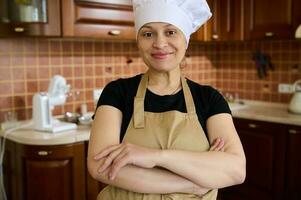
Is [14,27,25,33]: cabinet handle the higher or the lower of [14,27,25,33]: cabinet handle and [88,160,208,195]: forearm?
the higher

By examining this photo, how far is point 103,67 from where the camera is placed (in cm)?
292

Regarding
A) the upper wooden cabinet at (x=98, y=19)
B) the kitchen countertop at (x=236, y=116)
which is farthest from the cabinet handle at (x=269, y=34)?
the upper wooden cabinet at (x=98, y=19)

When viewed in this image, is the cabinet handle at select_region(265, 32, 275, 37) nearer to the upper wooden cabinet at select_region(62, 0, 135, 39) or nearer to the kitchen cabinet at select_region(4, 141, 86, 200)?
the upper wooden cabinet at select_region(62, 0, 135, 39)

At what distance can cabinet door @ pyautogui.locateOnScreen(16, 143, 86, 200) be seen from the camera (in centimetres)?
216

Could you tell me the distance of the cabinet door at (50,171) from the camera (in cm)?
216

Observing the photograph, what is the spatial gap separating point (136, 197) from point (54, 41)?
1770mm

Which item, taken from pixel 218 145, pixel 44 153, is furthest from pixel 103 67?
pixel 218 145

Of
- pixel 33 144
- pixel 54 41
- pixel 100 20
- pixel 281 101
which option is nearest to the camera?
pixel 33 144

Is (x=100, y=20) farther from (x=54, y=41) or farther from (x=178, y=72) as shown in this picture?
(x=178, y=72)

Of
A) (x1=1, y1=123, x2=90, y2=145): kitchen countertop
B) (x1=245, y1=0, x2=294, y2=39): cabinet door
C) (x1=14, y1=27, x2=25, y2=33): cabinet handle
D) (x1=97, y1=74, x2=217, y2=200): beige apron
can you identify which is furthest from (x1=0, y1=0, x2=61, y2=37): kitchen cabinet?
(x1=245, y1=0, x2=294, y2=39): cabinet door

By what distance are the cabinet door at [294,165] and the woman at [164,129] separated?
1.60 metres

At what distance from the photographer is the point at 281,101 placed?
10.7 ft

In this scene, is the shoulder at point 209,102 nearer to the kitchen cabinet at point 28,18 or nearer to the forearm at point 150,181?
the forearm at point 150,181

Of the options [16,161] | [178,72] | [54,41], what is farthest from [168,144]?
[54,41]
